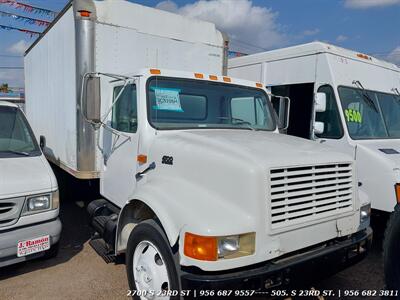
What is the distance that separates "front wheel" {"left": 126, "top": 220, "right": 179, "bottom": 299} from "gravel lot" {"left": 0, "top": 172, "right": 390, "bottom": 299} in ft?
1.91

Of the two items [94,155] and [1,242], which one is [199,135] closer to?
[94,155]

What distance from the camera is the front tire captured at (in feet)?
9.96

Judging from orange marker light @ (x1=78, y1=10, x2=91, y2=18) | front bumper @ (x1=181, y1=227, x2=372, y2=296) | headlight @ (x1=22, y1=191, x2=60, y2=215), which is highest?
orange marker light @ (x1=78, y1=10, x2=91, y2=18)

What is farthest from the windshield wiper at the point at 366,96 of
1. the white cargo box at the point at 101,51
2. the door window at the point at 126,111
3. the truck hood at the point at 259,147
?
the door window at the point at 126,111

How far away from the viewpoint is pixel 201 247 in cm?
253

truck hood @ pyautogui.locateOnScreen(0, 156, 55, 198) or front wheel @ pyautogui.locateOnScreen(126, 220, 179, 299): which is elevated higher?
truck hood @ pyautogui.locateOnScreen(0, 156, 55, 198)

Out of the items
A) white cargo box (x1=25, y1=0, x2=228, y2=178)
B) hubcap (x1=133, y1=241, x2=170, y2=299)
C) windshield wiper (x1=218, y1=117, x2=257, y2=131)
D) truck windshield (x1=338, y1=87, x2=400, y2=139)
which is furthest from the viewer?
truck windshield (x1=338, y1=87, x2=400, y2=139)

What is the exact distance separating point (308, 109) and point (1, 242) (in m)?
5.58

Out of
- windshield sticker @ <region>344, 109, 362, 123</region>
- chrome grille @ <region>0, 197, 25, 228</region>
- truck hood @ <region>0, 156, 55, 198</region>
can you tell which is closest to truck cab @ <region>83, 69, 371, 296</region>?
truck hood @ <region>0, 156, 55, 198</region>

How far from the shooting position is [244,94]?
4.46 metres

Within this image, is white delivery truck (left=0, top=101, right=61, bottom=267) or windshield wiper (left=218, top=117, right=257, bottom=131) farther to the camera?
windshield wiper (left=218, top=117, right=257, bottom=131)

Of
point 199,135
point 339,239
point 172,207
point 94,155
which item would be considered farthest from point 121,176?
point 339,239

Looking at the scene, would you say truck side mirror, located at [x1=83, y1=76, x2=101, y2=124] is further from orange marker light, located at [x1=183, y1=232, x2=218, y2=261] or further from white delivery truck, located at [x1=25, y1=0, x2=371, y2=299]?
orange marker light, located at [x1=183, y1=232, x2=218, y2=261]

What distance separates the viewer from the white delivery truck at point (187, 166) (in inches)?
104
